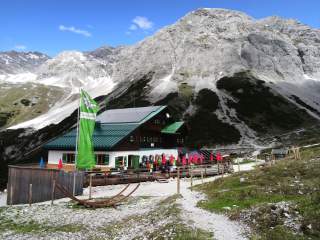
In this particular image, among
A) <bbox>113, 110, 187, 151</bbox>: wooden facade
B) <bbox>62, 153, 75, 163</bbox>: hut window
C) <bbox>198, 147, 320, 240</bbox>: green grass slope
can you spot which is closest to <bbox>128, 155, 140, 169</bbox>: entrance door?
<bbox>113, 110, 187, 151</bbox>: wooden facade

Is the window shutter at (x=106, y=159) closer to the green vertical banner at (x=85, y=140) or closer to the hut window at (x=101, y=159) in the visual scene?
the hut window at (x=101, y=159)

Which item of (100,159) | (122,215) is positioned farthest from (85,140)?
(100,159)

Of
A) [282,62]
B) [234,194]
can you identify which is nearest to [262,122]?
[282,62]

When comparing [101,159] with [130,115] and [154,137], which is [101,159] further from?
[154,137]

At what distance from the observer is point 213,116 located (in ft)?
437

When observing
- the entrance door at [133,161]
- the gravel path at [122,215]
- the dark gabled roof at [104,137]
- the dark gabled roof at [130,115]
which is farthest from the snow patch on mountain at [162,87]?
the gravel path at [122,215]

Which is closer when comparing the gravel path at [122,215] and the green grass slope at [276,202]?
the green grass slope at [276,202]

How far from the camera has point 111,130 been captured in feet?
199

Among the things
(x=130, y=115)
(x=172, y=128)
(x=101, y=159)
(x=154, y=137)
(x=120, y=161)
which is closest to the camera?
(x=120, y=161)

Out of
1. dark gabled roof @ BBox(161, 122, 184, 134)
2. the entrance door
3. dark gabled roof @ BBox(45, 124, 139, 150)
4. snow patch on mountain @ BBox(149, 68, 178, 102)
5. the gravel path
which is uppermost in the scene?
snow patch on mountain @ BBox(149, 68, 178, 102)

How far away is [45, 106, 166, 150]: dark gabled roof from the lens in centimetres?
5619

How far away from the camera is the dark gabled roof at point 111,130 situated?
56.2 meters

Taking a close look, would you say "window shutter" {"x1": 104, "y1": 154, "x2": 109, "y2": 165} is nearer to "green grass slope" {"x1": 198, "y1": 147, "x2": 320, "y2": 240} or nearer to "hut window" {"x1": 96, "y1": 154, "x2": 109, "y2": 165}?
"hut window" {"x1": 96, "y1": 154, "x2": 109, "y2": 165}

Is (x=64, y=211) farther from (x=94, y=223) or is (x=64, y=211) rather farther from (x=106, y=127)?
(x=106, y=127)
